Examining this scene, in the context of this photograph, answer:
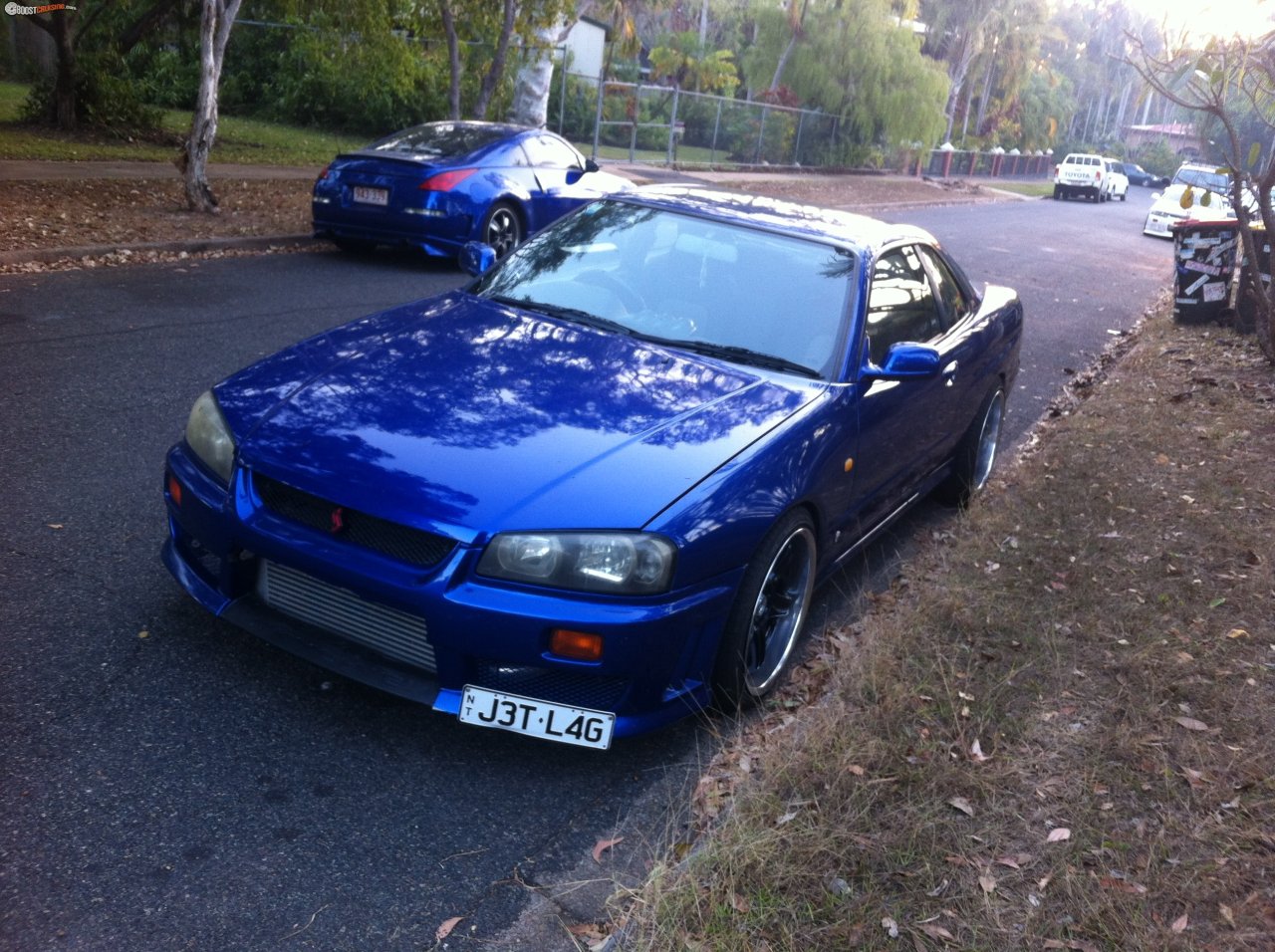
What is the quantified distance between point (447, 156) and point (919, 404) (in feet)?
25.8

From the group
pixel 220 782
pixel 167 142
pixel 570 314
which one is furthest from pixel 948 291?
pixel 167 142

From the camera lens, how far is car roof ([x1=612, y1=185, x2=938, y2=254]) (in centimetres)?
507

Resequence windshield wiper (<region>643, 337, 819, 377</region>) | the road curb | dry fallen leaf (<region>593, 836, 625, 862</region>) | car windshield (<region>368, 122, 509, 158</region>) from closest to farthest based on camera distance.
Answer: dry fallen leaf (<region>593, 836, 625, 862</region>)
windshield wiper (<region>643, 337, 819, 377</region>)
the road curb
car windshield (<region>368, 122, 509, 158</region>)

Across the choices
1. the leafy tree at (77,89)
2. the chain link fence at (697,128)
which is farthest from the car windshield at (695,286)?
the chain link fence at (697,128)

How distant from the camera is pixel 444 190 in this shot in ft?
37.3

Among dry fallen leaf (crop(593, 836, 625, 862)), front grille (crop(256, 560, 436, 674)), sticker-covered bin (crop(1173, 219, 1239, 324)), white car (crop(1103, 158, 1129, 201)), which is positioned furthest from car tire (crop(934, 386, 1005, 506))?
white car (crop(1103, 158, 1129, 201))

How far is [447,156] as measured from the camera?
1184 cm

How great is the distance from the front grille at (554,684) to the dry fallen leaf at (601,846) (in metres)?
0.36

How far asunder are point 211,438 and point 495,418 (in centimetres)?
90

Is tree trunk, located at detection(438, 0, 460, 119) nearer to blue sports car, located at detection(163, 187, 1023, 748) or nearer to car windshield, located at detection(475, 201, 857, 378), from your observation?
car windshield, located at detection(475, 201, 857, 378)

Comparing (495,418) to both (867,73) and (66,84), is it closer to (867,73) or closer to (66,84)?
(66,84)

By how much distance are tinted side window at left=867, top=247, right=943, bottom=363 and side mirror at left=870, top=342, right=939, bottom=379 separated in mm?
161

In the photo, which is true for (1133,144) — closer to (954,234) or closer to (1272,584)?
(954,234)

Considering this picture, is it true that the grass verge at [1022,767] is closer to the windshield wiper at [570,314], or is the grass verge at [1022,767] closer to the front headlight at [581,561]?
the front headlight at [581,561]
